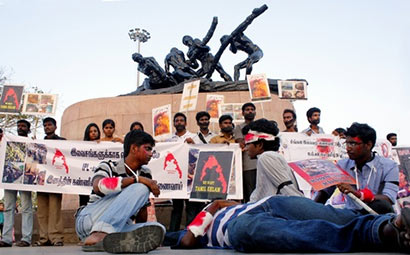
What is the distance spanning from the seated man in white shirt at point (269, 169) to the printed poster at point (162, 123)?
418 cm

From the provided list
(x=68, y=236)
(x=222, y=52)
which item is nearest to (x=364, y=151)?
(x=68, y=236)

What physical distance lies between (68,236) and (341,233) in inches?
Answer: 206

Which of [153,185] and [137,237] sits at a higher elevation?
[153,185]

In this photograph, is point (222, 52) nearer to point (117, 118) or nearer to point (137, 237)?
point (117, 118)

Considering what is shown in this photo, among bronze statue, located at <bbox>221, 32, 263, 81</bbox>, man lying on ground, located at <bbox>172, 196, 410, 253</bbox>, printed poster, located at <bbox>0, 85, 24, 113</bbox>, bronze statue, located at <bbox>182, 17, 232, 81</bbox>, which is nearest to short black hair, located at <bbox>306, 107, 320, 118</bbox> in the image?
man lying on ground, located at <bbox>172, 196, 410, 253</bbox>

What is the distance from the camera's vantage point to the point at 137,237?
2.62 m

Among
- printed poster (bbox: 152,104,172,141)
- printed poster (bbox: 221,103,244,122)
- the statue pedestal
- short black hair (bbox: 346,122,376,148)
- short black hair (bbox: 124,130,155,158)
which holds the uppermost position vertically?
the statue pedestal

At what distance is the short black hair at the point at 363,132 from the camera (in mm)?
3543

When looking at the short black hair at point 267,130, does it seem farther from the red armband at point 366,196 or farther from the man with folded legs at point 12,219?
the man with folded legs at point 12,219

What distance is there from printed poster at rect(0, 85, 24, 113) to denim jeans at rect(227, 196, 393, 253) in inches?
248

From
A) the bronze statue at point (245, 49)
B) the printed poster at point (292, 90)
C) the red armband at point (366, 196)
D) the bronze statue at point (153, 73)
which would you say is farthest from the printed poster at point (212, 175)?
the bronze statue at point (245, 49)

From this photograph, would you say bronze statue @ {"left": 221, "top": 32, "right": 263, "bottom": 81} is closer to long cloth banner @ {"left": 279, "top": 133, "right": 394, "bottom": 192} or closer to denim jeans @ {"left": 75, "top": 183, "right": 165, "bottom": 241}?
long cloth banner @ {"left": 279, "top": 133, "right": 394, "bottom": 192}

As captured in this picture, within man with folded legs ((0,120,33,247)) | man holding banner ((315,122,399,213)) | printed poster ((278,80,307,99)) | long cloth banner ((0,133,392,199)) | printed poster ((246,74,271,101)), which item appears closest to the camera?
man holding banner ((315,122,399,213))

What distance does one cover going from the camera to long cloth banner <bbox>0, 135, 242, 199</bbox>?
6.17 m
